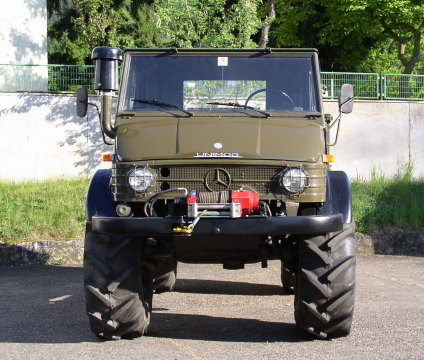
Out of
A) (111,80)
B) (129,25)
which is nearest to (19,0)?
(129,25)

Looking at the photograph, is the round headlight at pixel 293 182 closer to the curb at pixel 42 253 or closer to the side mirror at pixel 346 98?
the side mirror at pixel 346 98

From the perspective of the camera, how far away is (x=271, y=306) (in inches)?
266

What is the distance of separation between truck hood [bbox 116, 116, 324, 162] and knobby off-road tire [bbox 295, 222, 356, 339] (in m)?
0.71

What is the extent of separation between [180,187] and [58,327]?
1.80m

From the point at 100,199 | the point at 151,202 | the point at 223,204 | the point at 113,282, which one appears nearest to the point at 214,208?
the point at 223,204

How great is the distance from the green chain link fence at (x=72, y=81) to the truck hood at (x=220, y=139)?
10690 millimetres

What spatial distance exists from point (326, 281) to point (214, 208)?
1058 millimetres

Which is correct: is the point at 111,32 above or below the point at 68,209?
above

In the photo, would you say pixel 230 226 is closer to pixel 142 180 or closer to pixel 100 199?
pixel 142 180

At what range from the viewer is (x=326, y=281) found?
197 inches

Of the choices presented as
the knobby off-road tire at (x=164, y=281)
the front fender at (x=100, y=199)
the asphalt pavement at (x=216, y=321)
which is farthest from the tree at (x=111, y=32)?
the front fender at (x=100, y=199)

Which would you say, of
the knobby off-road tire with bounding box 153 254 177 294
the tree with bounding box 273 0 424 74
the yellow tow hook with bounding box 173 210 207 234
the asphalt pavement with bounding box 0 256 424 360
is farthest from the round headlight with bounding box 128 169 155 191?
the tree with bounding box 273 0 424 74

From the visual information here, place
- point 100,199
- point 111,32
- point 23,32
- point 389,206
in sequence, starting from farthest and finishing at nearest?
point 111,32 → point 23,32 → point 389,206 → point 100,199

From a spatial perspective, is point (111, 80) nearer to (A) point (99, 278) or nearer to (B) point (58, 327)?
(A) point (99, 278)
